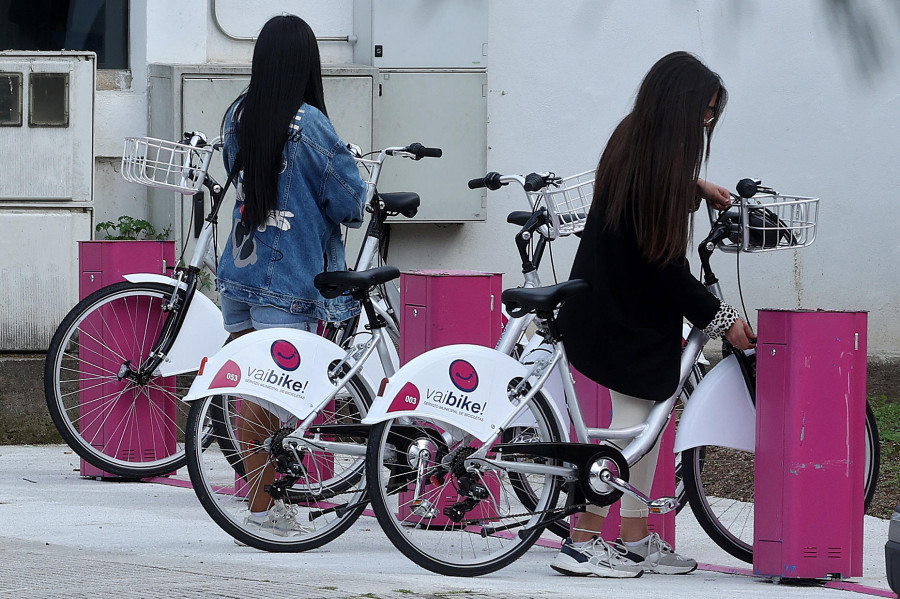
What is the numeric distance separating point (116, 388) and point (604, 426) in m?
2.35

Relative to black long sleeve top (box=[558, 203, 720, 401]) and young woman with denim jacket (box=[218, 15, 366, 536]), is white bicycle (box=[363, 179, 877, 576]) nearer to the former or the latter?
black long sleeve top (box=[558, 203, 720, 401])

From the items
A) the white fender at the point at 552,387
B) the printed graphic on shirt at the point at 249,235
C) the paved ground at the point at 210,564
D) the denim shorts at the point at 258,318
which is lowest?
the paved ground at the point at 210,564

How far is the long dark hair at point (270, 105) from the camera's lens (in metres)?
4.96

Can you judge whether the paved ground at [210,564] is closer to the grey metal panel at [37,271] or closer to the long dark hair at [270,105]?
the long dark hair at [270,105]

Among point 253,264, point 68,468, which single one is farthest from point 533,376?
point 68,468

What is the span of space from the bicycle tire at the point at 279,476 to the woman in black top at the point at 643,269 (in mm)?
766

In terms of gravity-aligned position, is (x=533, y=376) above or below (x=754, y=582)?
above

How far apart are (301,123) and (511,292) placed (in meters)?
1.01

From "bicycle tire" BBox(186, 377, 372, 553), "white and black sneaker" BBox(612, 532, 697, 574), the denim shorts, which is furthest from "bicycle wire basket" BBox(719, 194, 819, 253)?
the denim shorts

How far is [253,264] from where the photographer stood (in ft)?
16.5

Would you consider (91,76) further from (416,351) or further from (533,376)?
(533,376)

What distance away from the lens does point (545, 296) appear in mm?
4531

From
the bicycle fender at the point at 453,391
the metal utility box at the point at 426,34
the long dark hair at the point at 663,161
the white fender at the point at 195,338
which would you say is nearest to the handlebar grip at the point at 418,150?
the white fender at the point at 195,338

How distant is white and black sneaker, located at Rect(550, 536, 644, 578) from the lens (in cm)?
468
